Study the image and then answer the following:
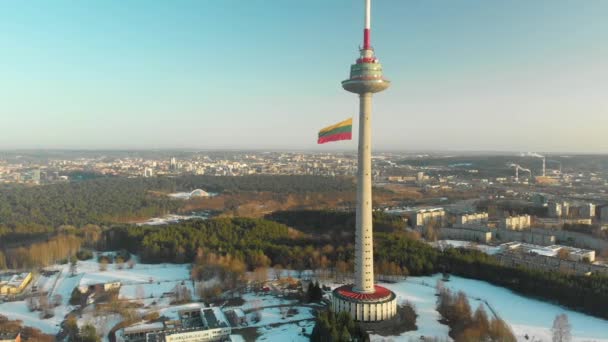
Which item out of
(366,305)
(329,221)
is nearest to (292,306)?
(366,305)

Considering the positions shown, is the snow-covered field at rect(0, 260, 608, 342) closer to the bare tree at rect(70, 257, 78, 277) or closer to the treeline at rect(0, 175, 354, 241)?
the bare tree at rect(70, 257, 78, 277)

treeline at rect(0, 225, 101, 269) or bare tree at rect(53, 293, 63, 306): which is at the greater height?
treeline at rect(0, 225, 101, 269)

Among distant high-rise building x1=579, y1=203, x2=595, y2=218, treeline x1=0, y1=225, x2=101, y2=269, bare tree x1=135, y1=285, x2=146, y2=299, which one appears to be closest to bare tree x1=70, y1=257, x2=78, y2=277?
treeline x1=0, y1=225, x2=101, y2=269

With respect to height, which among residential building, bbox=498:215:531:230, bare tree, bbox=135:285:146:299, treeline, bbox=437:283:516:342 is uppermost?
residential building, bbox=498:215:531:230

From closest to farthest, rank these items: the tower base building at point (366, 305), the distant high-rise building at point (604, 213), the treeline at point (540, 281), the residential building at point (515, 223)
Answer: the tower base building at point (366, 305) → the treeline at point (540, 281) → the residential building at point (515, 223) → the distant high-rise building at point (604, 213)

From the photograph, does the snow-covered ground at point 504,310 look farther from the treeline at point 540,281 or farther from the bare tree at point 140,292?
the bare tree at point 140,292

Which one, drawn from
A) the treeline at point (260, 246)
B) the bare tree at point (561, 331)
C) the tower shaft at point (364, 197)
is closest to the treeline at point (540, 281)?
the treeline at point (260, 246)

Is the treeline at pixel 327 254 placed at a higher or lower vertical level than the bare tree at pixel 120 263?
higher
